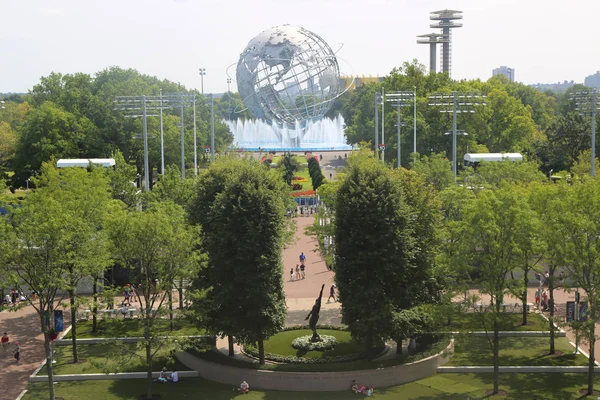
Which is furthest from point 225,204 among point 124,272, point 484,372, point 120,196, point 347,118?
point 347,118

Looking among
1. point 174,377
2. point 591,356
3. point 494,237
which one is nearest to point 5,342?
point 174,377

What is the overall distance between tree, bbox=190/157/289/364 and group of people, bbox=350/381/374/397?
402cm

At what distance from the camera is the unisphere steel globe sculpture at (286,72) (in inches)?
3903

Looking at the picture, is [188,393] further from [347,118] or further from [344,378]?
[347,118]

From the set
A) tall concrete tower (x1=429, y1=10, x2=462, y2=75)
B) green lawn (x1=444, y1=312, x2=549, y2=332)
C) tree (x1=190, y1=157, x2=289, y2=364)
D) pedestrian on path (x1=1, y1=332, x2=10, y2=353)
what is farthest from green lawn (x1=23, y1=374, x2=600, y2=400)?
tall concrete tower (x1=429, y1=10, x2=462, y2=75)

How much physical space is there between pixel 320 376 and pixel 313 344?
12.5ft

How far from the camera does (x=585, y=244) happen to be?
92.7ft

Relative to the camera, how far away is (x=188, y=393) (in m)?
30.2

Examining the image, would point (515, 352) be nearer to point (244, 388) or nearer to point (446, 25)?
point (244, 388)

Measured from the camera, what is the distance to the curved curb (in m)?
30.2

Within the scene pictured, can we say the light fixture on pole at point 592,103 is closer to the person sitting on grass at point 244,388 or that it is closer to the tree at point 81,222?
the person sitting on grass at point 244,388

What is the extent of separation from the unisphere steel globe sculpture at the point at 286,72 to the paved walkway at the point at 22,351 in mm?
62552

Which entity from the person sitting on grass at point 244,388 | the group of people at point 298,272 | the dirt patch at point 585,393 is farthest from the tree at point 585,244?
the group of people at point 298,272

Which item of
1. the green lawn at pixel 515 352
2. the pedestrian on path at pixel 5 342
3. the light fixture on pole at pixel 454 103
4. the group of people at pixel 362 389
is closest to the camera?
the group of people at pixel 362 389
